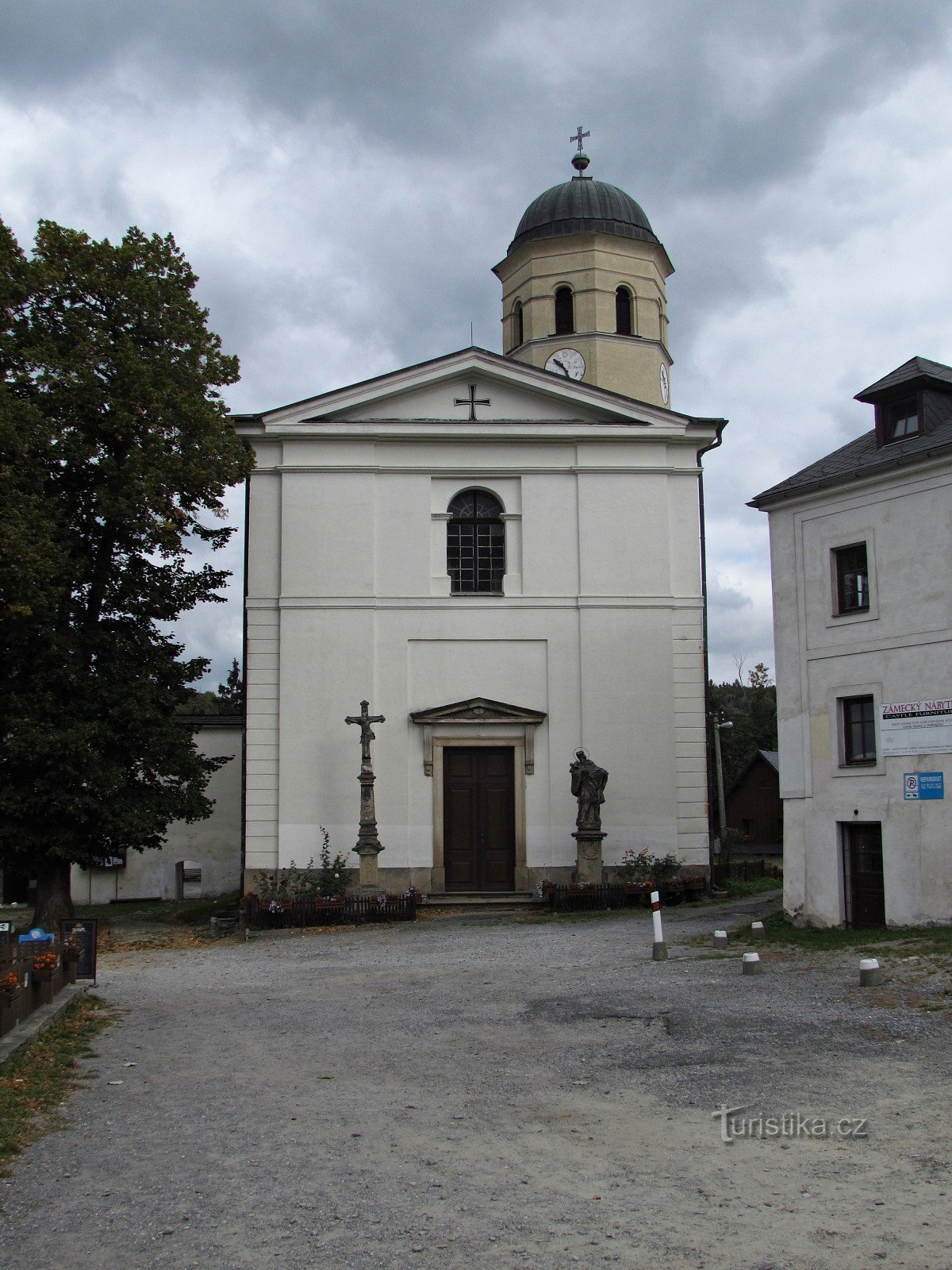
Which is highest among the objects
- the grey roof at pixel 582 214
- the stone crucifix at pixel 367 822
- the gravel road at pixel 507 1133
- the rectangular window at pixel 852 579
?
the grey roof at pixel 582 214

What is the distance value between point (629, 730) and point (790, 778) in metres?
5.68

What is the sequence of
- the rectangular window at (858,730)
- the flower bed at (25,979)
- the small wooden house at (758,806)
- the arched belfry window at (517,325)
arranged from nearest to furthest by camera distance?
the flower bed at (25,979) → the rectangular window at (858,730) → the arched belfry window at (517,325) → the small wooden house at (758,806)

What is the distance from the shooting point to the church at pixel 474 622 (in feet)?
80.2

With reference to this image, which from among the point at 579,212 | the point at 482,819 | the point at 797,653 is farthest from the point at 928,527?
the point at 579,212

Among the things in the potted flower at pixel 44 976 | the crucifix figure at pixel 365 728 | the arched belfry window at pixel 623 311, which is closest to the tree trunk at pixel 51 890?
the crucifix figure at pixel 365 728

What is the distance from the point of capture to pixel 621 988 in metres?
12.8

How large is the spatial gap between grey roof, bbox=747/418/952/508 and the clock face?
12.3 metres

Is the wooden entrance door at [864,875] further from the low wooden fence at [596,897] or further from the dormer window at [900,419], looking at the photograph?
the dormer window at [900,419]

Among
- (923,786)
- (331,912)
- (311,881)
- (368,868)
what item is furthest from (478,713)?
(923,786)

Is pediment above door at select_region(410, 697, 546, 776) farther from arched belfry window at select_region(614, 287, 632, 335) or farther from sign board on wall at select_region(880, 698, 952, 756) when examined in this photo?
arched belfry window at select_region(614, 287, 632, 335)

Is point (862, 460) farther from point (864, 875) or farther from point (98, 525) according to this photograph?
point (98, 525)

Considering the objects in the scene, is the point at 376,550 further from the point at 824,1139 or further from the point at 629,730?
the point at 824,1139

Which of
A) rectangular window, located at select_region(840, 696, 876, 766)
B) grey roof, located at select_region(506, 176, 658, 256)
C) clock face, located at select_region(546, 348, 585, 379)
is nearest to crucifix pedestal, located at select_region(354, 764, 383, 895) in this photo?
rectangular window, located at select_region(840, 696, 876, 766)

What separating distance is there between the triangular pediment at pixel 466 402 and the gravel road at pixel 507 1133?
1456 centimetres
